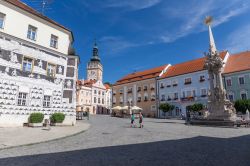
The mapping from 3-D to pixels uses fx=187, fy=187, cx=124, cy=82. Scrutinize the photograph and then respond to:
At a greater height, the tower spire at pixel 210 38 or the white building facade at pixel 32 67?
the tower spire at pixel 210 38

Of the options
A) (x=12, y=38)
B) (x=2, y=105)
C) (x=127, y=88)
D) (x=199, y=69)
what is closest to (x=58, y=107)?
(x=2, y=105)

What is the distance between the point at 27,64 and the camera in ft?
62.2

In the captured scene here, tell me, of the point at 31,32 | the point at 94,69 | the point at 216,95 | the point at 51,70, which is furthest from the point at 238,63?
the point at 94,69

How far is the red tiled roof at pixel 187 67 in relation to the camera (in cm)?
4337

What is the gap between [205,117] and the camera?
23.9 meters

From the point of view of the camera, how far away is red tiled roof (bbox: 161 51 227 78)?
1707 inches

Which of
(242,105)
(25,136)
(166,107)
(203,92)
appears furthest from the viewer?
(166,107)

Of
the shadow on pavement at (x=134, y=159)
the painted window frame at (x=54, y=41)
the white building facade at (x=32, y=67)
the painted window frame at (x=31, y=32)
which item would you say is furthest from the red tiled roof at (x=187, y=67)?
the shadow on pavement at (x=134, y=159)

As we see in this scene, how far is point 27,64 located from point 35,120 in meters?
5.75

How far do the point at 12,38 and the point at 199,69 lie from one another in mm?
36788

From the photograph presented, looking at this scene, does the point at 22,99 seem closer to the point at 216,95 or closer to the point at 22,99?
the point at 22,99

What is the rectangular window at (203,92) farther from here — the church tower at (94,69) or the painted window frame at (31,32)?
the church tower at (94,69)

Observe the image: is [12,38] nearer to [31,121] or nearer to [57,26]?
[57,26]

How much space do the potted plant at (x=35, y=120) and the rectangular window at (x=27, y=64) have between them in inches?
181
